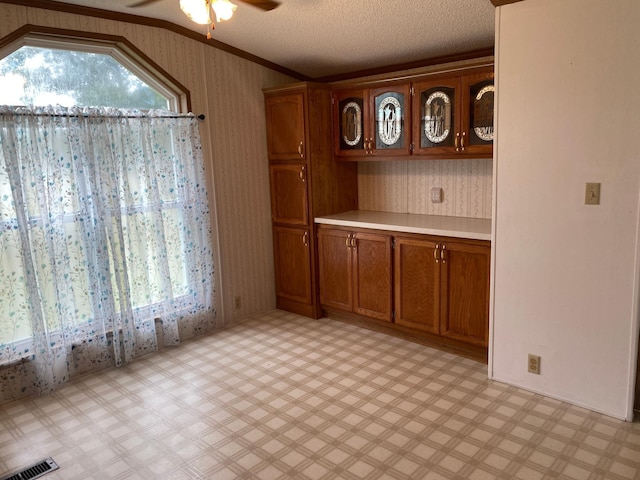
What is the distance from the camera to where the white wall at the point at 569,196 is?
96.6 inches

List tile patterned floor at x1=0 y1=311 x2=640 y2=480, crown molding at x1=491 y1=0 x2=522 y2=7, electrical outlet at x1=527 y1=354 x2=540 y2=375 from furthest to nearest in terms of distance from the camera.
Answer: electrical outlet at x1=527 y1=354 x2=540 y2=375 → crown molding at x1=491 y1=0 x2=522 y2=7 → tile patterned floor at x1=0 y1=311 x2=640 y2=480

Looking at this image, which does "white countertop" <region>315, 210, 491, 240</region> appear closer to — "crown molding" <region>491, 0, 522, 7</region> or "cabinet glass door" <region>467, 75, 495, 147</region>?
"cabinet glass door" <region>467, 75, 495, 147</region>

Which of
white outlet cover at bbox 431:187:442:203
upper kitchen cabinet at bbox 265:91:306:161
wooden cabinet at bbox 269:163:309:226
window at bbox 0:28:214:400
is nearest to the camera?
window at bbox 0:28:214:400

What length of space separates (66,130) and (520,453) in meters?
3.29

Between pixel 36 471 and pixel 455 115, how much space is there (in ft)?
10.9

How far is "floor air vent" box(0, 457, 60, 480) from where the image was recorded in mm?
2369

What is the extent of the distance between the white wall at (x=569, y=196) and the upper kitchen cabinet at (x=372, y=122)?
103 centimetres

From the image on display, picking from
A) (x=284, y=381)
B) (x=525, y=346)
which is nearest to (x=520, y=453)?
(x=525, y=346)

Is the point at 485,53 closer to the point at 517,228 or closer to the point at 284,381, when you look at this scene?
the point at 517,228

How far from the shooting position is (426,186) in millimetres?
4133

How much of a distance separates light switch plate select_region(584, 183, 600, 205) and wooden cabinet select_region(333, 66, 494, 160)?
90 centimetres

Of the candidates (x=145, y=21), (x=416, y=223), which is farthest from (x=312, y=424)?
(x=145, y=21)

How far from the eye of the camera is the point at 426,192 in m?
4.14

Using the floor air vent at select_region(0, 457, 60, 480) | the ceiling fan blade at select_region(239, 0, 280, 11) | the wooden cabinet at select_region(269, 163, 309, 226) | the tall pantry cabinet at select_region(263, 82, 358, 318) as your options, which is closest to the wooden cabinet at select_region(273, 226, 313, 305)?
the tall pantry cabinet at select_region(263, 82, 358, 318)
